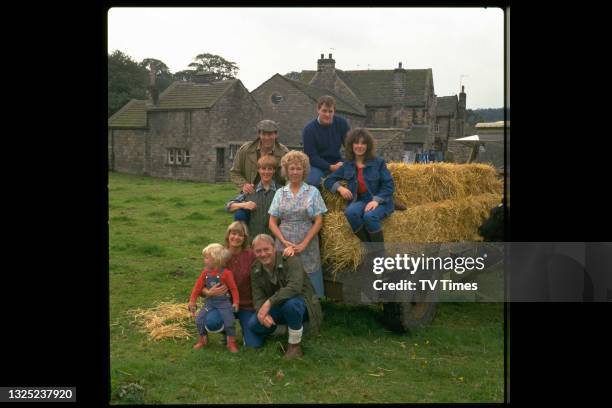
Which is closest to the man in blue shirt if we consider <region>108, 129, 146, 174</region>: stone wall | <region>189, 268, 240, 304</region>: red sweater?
<region>189, 268, 240, 304</region>: red sweater

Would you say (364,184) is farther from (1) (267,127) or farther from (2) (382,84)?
(2) (382,84)

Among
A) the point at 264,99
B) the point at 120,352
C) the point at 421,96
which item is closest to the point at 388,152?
the point at 264,99

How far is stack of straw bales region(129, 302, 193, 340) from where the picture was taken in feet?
18.4

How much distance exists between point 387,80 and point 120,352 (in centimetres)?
3981

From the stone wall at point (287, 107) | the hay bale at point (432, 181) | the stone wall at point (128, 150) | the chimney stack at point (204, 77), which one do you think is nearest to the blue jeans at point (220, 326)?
the hay bale at point (432, 181)

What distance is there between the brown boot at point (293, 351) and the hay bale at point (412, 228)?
83 cm

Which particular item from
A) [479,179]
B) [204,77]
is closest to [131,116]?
[204,77]

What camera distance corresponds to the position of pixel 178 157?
30234 mm

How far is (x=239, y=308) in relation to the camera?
17.7 feet

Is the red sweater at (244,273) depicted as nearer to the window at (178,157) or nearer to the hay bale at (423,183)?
the hay bale at (423,183)

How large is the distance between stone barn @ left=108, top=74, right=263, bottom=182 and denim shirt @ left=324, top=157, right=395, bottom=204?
81.1ft

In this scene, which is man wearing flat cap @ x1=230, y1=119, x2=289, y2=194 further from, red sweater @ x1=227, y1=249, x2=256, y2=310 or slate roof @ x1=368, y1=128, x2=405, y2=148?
slate roof @ x1=368, y1=128, x2=405, y2=148

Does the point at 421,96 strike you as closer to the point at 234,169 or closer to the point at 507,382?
the point at 234,169

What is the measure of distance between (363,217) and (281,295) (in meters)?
1.07
